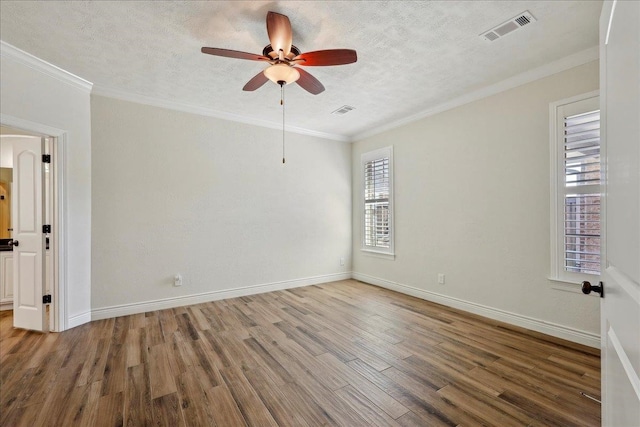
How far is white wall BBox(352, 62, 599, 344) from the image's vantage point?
2.91m

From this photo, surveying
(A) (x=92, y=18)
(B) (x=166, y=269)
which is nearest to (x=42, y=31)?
(A) (x=92, y=18)

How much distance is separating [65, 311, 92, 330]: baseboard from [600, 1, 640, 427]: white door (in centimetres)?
437

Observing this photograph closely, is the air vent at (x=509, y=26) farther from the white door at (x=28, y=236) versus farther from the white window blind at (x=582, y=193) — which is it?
the white door at (x=28, y=236)

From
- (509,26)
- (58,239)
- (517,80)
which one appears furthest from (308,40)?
(58,239)

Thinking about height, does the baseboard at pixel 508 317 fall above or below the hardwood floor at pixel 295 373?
above

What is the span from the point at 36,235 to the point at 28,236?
0.42ft

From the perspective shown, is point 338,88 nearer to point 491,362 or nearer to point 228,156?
point 228,156

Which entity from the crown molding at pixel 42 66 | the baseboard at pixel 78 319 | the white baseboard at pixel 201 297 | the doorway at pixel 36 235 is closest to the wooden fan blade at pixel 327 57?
the crown molding at pixel 42 66

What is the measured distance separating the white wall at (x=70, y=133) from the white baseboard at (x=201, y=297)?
230 mm

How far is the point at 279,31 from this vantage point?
2.15 meters

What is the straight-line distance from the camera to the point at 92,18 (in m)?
2.24

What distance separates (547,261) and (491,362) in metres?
1.29

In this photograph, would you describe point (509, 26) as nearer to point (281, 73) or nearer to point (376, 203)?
point (281, 73)

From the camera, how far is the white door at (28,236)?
3113mm
